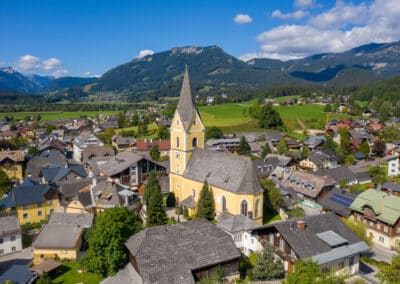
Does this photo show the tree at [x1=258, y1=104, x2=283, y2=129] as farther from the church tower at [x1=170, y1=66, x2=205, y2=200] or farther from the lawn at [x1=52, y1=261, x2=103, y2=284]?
the lawn at [x1=52, y1=261, x2=103, y2=284]

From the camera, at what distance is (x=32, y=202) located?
48.1 metres

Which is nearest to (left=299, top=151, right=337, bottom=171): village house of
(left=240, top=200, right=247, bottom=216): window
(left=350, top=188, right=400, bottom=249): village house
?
(left=350, top=188, right=400, bottom=249): village house

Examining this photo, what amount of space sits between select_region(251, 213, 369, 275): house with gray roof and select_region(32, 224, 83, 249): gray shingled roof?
20.1 m

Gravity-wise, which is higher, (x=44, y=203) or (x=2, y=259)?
(x=44, y=203)

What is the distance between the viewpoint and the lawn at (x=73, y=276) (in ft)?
107

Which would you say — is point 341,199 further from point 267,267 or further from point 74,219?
point 74,219

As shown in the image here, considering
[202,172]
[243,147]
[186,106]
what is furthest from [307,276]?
[243,147]

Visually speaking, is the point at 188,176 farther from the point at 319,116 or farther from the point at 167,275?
the point at 319,116

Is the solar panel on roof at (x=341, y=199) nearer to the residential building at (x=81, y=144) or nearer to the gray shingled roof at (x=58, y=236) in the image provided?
the gray shingled roof at (x=58, y=236)

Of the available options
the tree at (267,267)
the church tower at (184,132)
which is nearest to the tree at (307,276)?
the tree at (267,267)

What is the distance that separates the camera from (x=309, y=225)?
33438mm

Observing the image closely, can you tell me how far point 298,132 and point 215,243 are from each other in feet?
355

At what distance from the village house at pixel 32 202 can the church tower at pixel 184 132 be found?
1859 cm

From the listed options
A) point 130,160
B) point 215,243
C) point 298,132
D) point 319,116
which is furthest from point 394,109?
point 215,243
